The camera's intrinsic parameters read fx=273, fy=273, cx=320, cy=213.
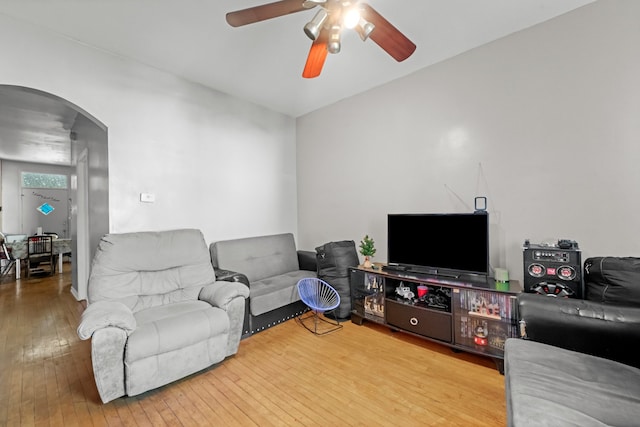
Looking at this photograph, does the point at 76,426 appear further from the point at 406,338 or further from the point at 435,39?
the point at 435,39

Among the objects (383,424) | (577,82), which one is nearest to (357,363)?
(383,424)

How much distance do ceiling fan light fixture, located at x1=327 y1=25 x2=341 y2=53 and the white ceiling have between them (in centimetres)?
56

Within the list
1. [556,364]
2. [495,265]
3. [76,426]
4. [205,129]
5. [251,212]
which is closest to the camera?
[556,364]

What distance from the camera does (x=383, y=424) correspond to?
162 centimetres

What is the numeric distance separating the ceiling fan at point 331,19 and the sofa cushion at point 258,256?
2.35 meters

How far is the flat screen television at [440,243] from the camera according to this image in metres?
2.40

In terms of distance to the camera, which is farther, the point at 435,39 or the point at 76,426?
the point at 435,39

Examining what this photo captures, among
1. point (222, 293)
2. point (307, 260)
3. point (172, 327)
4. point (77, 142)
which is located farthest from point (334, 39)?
point (77, 142)

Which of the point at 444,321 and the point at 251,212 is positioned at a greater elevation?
the point at 251,212

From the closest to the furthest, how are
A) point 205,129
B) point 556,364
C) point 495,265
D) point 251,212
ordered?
point 556,364
point 495,265
point 205,129
point 251,212

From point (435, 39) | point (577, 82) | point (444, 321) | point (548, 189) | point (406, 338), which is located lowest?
point (406, 338)

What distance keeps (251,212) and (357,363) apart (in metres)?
2.39

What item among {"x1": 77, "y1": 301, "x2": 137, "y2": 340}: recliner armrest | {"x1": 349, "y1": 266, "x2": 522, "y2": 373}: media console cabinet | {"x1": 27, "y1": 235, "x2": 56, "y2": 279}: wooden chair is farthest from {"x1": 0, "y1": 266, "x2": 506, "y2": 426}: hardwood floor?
{"x1": 27, "y1": 235, "x2": 56, "y2": 279}: wooden chair

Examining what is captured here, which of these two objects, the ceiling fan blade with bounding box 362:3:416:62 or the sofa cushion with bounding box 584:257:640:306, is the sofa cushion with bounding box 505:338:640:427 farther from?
the ceiling fan blade with bounding box 362:3:416:62
